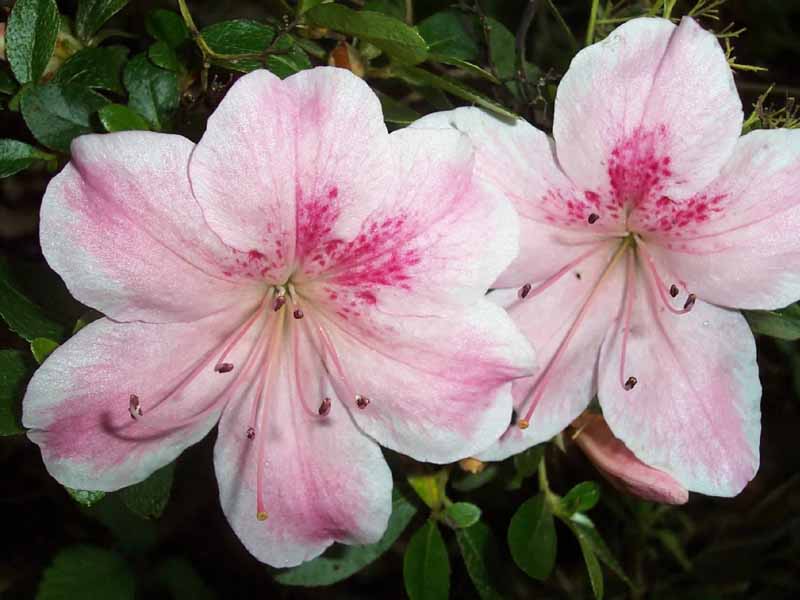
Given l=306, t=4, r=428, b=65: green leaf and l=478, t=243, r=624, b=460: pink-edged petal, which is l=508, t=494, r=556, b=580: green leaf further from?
l=306, t=4, r=428, b=65: green leaf

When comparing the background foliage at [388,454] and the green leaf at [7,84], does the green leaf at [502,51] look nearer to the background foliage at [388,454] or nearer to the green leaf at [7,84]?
the background foliage at [388,454]

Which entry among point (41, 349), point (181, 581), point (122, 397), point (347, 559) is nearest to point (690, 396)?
point (347, 559)

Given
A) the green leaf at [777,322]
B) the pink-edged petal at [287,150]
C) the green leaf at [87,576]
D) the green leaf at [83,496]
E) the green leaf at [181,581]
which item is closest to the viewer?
the pink-edged petal at [287,150]

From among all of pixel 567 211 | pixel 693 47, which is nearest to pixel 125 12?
pixel 567 211

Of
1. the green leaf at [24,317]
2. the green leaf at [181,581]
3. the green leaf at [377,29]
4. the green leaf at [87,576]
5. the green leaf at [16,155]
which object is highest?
the green leaf at [377,29]

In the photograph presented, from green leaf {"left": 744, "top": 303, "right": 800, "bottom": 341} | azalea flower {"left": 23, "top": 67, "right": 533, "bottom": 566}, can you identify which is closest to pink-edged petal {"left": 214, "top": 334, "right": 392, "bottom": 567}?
azalea flower {"left": 23, "top": 67, "right": 533, "bottom": 566}

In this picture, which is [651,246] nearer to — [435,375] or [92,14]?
[435,375]

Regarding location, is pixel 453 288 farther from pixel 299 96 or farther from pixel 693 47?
pixel 693 47

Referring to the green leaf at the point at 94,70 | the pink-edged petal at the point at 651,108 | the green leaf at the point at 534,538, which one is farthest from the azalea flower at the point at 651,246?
the green leaf at the point at 94,70
